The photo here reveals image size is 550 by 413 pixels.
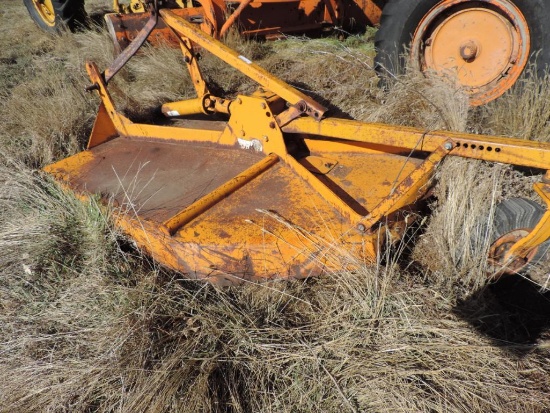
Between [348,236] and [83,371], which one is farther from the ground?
[348,236]

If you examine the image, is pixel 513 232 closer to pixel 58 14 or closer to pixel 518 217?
pixel 518 217

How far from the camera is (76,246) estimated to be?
232 centimetres

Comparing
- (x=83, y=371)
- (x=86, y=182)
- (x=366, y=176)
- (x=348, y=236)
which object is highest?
(x=366, y=176)

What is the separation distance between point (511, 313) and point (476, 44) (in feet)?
5.51

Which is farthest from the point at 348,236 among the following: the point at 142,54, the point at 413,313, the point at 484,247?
the point at 142,54

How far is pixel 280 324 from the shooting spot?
6.13 ft

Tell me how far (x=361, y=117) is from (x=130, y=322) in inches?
86.5

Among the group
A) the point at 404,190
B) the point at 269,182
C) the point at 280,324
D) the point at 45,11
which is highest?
the point at 404,190

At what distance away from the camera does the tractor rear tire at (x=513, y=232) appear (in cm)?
188

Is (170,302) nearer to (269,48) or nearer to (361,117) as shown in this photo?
(361,117)

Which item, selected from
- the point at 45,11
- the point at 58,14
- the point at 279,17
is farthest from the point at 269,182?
the point at 45,11

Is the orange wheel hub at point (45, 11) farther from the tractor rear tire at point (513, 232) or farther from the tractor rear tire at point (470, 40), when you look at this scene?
the tractor rear tire at point (513, 232)

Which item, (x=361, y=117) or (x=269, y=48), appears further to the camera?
(x=269, y=48)

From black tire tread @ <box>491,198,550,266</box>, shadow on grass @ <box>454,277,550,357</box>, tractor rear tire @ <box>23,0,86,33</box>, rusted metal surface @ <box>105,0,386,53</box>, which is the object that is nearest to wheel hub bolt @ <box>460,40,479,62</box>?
black tire tread @ <box>491,198,550,266</box>
